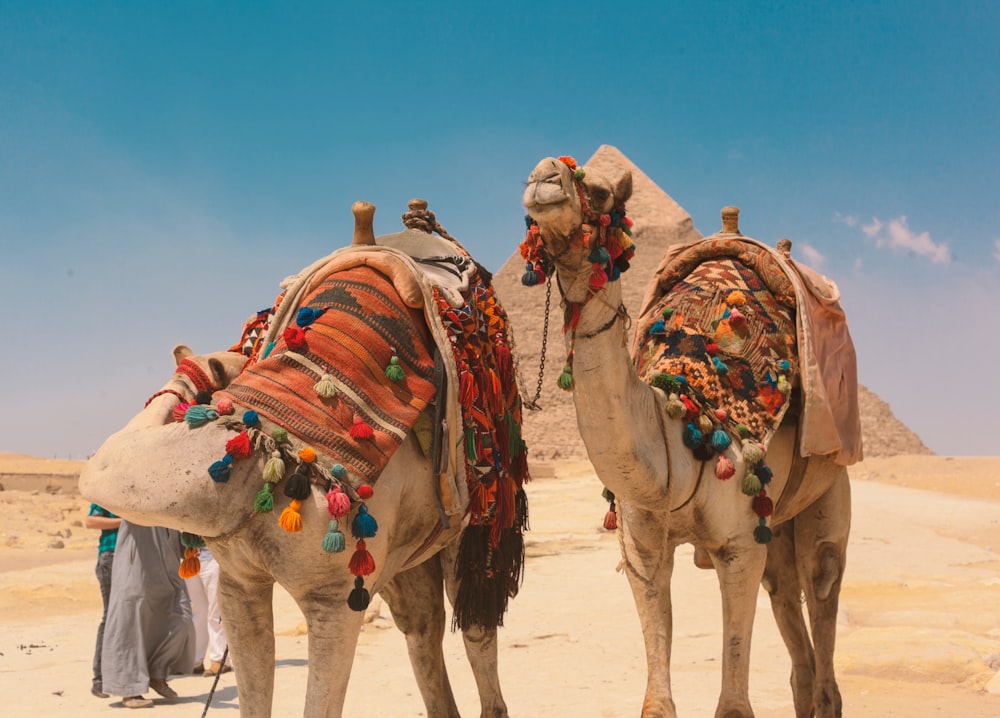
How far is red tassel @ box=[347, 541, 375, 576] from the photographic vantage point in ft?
11.7

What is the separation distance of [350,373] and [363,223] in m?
0.83

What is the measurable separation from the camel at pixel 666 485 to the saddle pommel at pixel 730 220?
0.04 feet

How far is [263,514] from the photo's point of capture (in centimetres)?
355

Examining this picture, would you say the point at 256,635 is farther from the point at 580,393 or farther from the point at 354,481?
the point at 580,393

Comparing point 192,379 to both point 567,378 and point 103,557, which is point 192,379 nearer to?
point 567,378

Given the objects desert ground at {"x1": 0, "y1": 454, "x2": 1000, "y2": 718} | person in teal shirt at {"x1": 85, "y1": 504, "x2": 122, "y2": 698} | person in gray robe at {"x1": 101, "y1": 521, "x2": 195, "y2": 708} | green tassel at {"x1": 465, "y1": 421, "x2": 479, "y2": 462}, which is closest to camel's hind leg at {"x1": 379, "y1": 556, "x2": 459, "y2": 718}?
green tassel at {"x1": 465, "y1": 421, "x2": 479, "y2": 462}

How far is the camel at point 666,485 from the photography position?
13.1ft

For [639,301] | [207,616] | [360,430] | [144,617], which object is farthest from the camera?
[639,301]

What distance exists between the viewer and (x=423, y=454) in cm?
407

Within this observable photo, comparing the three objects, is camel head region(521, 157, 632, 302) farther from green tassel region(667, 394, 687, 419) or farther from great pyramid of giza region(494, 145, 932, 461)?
great pyramid of giza region(494, 145, 932, 461)

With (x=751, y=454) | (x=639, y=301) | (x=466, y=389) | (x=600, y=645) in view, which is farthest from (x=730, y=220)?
(x=639, y=301)

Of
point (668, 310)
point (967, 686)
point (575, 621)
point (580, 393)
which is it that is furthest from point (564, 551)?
point (580, 393)

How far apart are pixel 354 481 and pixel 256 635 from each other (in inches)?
27.1

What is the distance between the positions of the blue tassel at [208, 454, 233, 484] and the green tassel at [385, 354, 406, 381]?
69 centimetres
